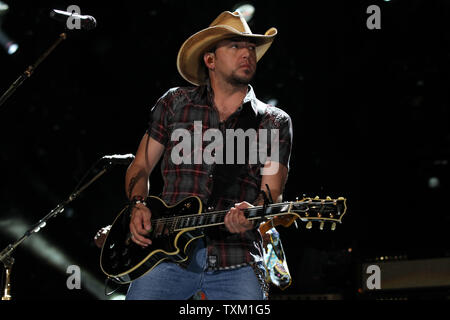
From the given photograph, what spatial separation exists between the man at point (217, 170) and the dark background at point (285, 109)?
2.50 metres

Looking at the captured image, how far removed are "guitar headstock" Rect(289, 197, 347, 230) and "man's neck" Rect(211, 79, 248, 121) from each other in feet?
2.85

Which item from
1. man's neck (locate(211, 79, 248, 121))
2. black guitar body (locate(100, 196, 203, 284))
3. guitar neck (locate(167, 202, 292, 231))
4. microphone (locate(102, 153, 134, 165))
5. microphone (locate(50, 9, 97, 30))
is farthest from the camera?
microphone (locate(102, 153, 134, 165))

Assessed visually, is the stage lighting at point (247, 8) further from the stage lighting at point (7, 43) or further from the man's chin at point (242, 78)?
the man's chin at point (242, 78)

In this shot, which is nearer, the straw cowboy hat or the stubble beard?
the stubble beard

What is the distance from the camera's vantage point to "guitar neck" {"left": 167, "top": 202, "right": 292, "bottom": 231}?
282 cm

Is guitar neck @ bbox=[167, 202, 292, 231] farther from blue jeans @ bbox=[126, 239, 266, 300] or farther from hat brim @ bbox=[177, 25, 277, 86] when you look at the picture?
hat brim @ bbox=[177, 25, 277, 86]

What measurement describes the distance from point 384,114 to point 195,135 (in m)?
3.27

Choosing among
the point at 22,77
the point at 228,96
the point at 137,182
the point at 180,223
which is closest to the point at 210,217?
the point at 180,223

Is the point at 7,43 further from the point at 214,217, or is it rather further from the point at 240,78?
the point at 214,217

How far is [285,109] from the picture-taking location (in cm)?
615

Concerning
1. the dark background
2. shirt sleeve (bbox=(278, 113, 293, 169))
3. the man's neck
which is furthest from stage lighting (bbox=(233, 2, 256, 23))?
shirt sleeve (bbox=(278, 113, 293, 169))

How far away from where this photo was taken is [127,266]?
3.01 metres

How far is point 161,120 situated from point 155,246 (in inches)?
32.8
